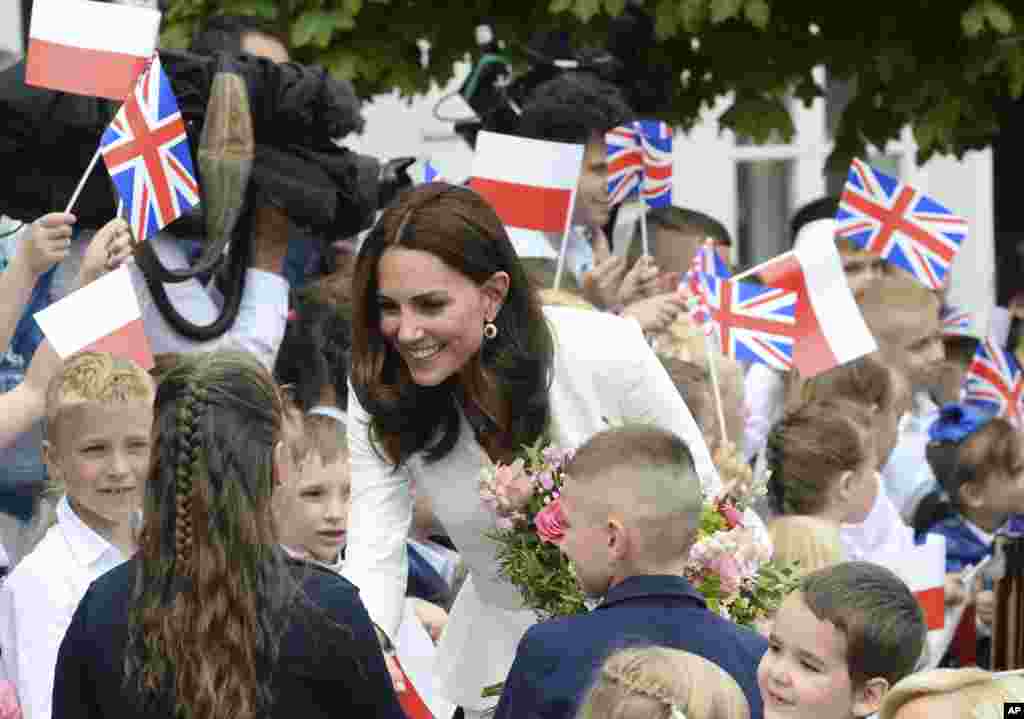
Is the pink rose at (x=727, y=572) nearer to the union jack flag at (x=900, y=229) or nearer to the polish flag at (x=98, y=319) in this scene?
the polish flag at (x=98, y=319)

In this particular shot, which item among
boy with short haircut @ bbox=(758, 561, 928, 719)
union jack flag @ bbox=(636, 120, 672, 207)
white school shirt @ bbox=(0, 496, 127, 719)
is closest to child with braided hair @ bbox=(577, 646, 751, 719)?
boy with short haircut @ bbox=(758, 561, 928, 719)

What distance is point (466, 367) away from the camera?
548 cm

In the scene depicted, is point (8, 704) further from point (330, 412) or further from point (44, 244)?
point (330, 412)

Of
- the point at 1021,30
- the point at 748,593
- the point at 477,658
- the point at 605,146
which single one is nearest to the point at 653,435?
the point at 748,593

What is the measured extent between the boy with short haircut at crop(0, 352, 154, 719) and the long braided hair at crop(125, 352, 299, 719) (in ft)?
4.00

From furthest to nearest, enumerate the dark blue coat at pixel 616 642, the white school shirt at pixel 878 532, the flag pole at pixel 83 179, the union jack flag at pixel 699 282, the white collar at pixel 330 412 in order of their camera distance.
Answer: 1. the union jack flag at pixel 699 282
2. the white school shirt at pixel 878 532
3. the white collar at pixel 330 412
4. the flag pole at pixel 83 179
5. the dark blue coat at pixel 616 642

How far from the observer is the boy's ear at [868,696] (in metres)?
Answer: 4.89

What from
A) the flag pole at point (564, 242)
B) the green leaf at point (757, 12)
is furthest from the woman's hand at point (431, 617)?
the green leaf at point (757, 12)

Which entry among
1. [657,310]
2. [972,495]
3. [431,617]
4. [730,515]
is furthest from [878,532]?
[730,515]

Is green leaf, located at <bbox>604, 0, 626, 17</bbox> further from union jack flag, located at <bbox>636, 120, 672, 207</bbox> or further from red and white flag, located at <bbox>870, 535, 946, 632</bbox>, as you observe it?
red and white flag, located at <bbox>870, 535, 946, 632</bbox>

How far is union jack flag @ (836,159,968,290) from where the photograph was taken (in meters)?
9.00

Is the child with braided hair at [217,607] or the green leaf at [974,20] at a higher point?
the green leaf at [974,20]

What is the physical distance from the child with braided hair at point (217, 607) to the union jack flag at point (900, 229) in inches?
191

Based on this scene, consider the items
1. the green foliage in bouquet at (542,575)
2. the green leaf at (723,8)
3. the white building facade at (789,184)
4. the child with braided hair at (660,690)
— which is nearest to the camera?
the child with braided hair at (660,690)
